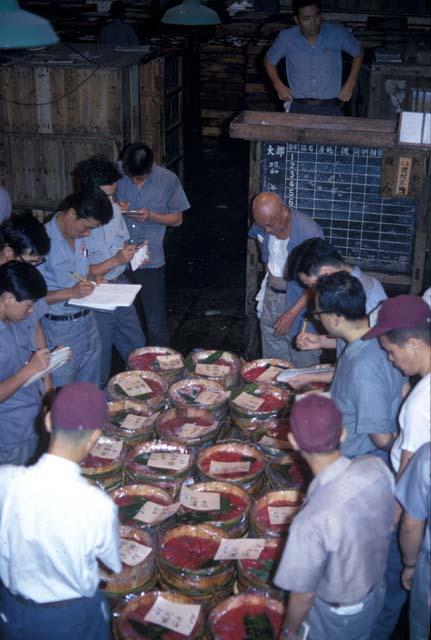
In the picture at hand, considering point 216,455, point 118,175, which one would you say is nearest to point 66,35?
point 118,175

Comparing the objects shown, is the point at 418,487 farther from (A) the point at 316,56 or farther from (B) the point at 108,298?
(A) the point at 316,56

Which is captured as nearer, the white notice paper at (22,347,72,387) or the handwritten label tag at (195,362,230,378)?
the white notice paper at (22,347,72,387)

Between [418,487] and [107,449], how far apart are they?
8.00 ft

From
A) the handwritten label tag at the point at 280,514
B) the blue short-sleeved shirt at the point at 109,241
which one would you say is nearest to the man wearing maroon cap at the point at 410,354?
the handwritten label tag at the point at 280,514

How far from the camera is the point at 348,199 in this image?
23.8ft

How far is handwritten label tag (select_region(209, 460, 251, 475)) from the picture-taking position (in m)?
5.19

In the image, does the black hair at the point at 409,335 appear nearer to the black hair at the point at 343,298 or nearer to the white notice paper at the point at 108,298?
the black hair at the point at 343,298

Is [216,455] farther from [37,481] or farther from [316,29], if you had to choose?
[316,29]

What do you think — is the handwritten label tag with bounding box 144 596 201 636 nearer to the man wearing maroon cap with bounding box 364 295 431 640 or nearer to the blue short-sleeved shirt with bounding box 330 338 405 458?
the blue short-sleeved shirt with bounding box 330 338 405 458

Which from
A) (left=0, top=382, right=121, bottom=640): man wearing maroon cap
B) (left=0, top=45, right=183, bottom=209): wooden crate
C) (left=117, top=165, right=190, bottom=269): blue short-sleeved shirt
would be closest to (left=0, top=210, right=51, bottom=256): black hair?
(left=0, top=382, right=121, bottom=640): man wearing maroon cap

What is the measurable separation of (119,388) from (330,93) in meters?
5.15

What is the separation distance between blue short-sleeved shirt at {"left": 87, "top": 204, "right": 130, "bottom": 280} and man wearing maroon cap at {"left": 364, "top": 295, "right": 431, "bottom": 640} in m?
3.01

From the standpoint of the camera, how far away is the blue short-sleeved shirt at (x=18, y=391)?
4940 mm

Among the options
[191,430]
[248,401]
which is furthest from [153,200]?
[191,430]
